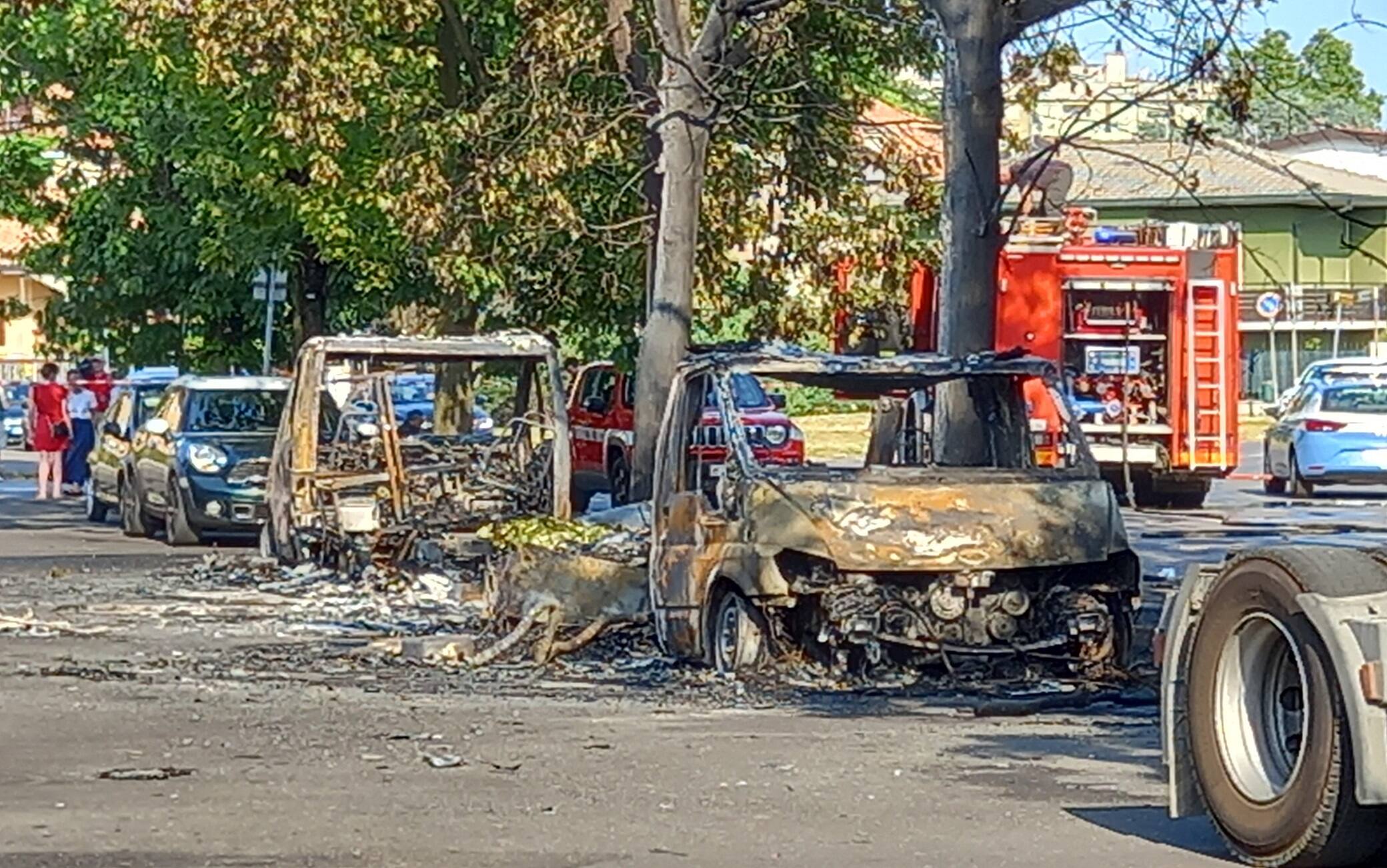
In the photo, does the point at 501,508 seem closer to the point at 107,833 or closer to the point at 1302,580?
the point at 107,833

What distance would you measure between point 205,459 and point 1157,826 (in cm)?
1578

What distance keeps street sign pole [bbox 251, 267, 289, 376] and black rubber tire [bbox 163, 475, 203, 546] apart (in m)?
6.00

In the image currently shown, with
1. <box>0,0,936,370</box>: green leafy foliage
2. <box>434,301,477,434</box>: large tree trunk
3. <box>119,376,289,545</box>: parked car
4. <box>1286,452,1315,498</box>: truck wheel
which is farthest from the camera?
<box>1286,452,1315,498</box>: truck wheel

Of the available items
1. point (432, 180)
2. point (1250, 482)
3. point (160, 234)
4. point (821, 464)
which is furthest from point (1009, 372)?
point (1250, 482)

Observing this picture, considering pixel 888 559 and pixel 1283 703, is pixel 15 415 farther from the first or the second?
pixel 1283 703

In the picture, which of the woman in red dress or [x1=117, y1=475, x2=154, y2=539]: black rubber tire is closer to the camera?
[x1=117, y1=475, x2=154, y2=539]: black rubber tire

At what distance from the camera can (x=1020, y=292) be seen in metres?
27.4

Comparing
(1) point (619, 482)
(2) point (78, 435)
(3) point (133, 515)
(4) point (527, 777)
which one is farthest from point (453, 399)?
(4) point (527, 777)

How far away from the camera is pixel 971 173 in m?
16.2

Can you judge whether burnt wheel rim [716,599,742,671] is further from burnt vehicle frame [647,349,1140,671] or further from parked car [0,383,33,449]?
parked car [0,383,33,449]

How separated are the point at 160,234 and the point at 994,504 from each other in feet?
68.0

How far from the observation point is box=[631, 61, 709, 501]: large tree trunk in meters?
20.2

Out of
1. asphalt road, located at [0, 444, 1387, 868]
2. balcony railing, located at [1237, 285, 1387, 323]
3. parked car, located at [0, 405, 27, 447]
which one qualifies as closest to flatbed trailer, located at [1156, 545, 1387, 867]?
asphalt road, located at [0, 444, 1387, 868]

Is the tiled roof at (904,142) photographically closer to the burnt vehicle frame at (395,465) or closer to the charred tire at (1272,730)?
the burnt vehicle frame at (395,465)
